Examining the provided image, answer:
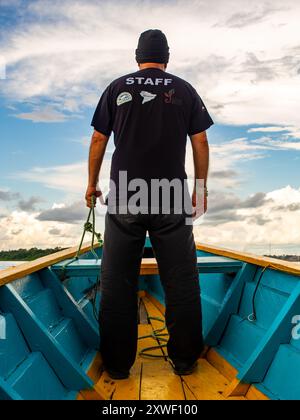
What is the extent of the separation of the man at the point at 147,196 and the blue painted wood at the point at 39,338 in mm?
482

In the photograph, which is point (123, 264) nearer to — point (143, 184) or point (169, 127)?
point (143, 184)

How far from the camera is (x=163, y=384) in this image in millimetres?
2855

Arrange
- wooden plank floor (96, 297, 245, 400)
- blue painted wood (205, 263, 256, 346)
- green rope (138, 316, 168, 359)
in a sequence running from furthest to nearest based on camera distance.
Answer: green rope (138, 316, 168, 359), blue painted wood (205, 263, 256, 346), wooden plank floor (96, 297, 245, 400)

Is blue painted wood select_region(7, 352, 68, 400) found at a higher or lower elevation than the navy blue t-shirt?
lower

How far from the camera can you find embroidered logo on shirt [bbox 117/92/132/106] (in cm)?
285

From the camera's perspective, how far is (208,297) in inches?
154

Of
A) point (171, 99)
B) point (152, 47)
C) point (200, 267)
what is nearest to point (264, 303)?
point (200, 267)

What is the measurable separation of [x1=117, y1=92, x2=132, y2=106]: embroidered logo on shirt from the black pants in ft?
2.44

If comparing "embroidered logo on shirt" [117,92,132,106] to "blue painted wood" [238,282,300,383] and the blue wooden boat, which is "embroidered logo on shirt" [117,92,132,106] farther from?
"blue painted wood" [238,282,300,383]

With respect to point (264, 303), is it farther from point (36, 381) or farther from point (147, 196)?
point (36, 381)

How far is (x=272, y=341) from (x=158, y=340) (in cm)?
151

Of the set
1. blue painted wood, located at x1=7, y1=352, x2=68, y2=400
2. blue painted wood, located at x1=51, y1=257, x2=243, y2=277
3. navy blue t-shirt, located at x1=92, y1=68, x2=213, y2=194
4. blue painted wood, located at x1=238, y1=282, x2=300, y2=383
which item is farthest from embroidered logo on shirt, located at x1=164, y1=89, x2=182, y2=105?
blue painted wood, located at x1=7, y1=352, x2=68, y2=400
